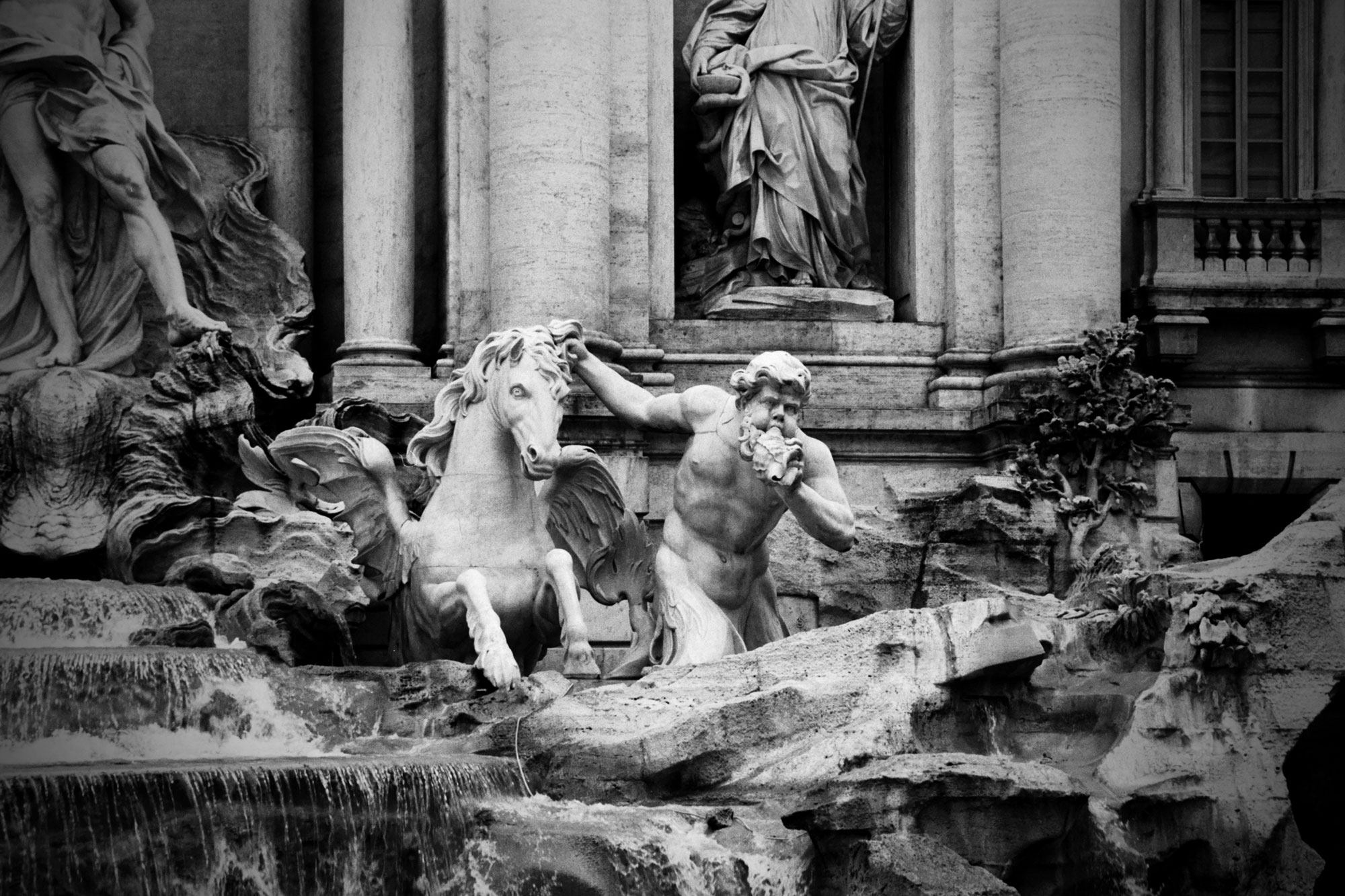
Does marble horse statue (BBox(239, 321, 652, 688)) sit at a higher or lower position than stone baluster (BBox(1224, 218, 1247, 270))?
lower

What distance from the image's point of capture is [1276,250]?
19.4 m

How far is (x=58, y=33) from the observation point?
16375 millimetres

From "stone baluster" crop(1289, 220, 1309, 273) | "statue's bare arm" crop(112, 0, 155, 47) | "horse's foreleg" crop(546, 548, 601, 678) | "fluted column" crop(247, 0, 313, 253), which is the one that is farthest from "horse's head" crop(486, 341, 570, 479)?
"stone baluster" crop(1289, 220, 1309, 273)

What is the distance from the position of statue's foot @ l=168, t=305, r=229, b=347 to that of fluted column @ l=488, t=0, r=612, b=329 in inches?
87.6

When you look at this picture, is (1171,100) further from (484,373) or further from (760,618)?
(484,373)

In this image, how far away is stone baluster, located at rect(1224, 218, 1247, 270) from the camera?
19.3 meters

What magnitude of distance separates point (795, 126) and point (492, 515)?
17.4ft

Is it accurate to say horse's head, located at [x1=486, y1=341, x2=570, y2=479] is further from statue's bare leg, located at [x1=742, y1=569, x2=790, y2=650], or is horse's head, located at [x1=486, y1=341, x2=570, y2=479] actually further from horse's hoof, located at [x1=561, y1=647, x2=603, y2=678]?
statue's bare leg, located at [x1=742, y1=569, x2=790, y2=650]

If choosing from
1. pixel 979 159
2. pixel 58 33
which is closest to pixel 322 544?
pixel 58 33

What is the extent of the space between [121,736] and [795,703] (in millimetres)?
3323

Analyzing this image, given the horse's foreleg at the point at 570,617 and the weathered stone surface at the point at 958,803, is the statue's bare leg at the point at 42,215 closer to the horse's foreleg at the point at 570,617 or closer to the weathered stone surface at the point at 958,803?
the horse's foreleg at the point at 570,617

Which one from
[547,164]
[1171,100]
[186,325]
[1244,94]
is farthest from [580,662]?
[1244,94]

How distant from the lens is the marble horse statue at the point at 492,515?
14078mm

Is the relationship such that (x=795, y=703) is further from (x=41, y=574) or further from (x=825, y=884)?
(x=41, y=574)
